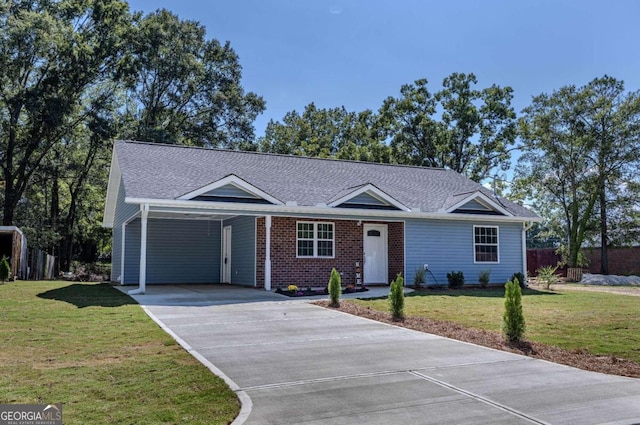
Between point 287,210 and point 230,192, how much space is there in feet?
6.28

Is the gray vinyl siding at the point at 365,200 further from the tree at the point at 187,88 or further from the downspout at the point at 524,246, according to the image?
the tree at the point at 187,88

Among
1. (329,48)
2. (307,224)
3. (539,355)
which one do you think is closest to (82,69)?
(329,48)

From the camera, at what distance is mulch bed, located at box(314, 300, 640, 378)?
7.09m

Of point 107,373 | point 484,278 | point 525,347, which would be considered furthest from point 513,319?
point 484,278

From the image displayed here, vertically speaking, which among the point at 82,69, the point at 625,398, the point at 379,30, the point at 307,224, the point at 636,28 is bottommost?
the point at 625,398

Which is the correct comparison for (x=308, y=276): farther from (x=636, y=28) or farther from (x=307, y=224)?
(x=636, y=28)

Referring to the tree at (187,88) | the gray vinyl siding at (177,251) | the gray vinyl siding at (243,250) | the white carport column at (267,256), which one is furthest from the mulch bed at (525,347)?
the tree at (187,88)

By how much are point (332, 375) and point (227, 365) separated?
1420 mm

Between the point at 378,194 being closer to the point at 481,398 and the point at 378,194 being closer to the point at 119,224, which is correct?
the point at 119,224

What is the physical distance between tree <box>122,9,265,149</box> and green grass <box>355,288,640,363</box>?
2543 cm

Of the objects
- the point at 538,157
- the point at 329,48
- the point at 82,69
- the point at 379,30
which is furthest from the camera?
the point at 538,157

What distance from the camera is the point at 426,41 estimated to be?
17.2 m

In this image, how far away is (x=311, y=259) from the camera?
704 inches

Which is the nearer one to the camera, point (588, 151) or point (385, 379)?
point (385, 379)
